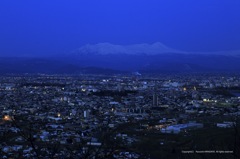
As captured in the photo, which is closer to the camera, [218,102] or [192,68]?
[218,102]

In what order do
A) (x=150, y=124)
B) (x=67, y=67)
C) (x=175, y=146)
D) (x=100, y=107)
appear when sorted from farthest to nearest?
(x=67, y=67) < (x=100, y=107) < (x=150, y=124) < (x=175, y=146)

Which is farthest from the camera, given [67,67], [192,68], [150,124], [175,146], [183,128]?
[192,68]

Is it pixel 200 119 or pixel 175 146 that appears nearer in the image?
pixel 175 146

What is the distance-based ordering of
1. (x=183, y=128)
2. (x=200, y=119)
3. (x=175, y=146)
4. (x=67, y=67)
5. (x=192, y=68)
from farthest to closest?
(x=192, y=68) → (x=67, y=67) → (x=200, y=119) → (x=183, y=128) → (x=175, y=146)

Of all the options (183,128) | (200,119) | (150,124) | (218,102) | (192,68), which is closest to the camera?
(183,128)

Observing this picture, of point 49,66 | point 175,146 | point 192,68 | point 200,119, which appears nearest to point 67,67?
point 49,66

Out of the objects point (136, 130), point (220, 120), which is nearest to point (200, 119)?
point (220, 120)

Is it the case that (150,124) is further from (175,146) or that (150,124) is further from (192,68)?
(192,68)

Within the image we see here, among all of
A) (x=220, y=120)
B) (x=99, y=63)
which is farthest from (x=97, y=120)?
(x=99, y=63)

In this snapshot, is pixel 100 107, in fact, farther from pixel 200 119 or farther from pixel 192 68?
pixel 192 68
